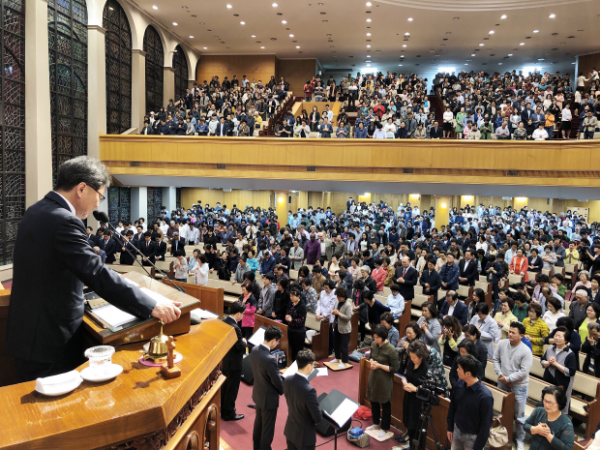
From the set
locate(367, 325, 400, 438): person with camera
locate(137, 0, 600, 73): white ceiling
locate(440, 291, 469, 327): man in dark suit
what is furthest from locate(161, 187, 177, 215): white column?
locate(367, 325, 400, 438): person with camera

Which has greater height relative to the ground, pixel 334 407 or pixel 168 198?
pixel 168 198

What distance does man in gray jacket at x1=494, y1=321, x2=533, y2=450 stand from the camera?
4953mm

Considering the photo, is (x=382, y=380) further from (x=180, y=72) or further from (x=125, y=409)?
(x=180, y=72)

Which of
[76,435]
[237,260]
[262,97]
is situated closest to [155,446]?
[76,435]

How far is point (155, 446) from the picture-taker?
4.15 feet

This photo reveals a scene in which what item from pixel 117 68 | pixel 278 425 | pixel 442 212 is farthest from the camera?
pixel 442 212

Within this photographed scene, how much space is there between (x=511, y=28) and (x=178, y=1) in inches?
521

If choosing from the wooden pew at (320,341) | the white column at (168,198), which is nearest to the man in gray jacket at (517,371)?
the wooden pew at (320,341)

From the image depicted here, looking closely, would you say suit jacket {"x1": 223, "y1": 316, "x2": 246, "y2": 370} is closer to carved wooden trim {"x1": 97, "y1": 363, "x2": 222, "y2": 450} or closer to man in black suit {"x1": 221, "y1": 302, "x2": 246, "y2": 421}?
man in black suit {"x1": 221, "y1": 302, "x2": 246, "y2": 421}

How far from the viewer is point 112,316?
1.77m

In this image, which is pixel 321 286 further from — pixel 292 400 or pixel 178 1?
pixel 178 1

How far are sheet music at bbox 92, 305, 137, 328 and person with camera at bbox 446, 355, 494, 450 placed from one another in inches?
124

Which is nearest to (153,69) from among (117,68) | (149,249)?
(117,68)

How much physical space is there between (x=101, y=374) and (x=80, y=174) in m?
0.82
